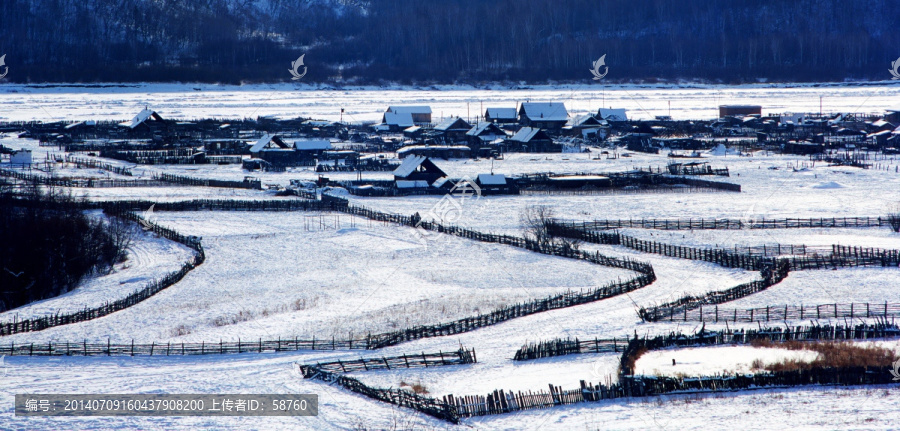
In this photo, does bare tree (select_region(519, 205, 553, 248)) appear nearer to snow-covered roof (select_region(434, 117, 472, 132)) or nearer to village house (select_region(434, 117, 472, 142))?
village house (select_region(434, 117, 472, 142))

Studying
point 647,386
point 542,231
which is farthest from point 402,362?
point 542,231

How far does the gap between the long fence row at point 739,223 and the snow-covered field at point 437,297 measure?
3.29 ft

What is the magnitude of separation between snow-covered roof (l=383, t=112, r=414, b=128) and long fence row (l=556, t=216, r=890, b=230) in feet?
147

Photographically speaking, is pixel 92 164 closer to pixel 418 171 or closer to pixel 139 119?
pixel 139 119

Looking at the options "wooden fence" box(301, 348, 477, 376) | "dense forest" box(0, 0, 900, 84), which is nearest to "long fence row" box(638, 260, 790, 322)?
"wooden fence" box(301, 348, 477, 376)

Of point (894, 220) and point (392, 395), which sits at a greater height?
point (894, 220)

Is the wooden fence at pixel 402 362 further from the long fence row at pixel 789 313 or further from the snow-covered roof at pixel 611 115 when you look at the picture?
the snow-covered roof at pixel 611 115

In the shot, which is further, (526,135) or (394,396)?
(526,135)

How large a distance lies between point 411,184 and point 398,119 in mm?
33648

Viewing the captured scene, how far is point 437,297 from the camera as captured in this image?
26906 mm

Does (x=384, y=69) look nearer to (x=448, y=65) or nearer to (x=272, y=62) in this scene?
(x=448, y=65)

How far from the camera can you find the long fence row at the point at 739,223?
36.8 metres

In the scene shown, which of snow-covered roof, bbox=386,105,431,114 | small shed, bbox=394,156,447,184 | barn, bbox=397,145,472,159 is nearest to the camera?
small shed, bbox=394,156,447,184

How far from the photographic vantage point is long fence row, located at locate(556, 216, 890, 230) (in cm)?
3684
